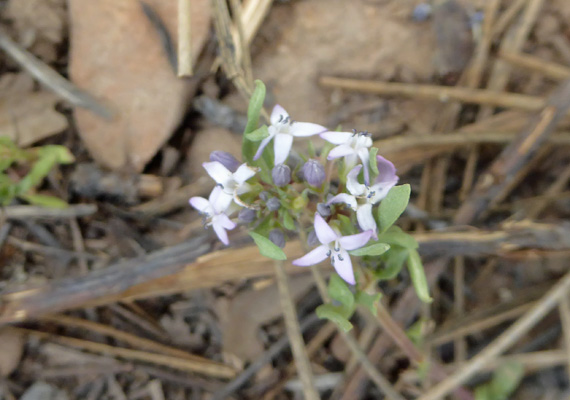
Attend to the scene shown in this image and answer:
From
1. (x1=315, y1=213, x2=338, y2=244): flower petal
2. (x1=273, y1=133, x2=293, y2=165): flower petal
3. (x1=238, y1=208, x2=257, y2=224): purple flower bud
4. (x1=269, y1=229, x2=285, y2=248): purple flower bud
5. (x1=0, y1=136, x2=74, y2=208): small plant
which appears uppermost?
(x1=273, y1=133, x2=293, y2=165): flower petal

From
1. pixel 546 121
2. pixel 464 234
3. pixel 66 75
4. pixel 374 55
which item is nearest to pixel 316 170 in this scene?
pixel 464 234

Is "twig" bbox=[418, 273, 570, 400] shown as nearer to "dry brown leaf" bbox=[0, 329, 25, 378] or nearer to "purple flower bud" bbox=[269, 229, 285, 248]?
"purple flower bud" bbox=[269, 229, 285, 248]

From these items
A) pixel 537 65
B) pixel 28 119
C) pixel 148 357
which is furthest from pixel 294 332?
pixel 537 65

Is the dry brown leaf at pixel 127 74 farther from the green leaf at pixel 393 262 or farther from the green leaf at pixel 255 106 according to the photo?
the green leaf at pixel 393 262

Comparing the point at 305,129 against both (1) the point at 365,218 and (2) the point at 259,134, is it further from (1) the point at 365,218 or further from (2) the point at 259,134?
(1) the point at 365,218

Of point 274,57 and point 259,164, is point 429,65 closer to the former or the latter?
point 274,57

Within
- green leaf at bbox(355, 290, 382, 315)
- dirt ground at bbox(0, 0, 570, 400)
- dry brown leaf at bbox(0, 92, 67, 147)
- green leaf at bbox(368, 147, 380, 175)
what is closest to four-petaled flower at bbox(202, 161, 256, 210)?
green leaf at bbox(368, 147, 380, 175)

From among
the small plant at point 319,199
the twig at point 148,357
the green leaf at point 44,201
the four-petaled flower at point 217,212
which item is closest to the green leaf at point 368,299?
the small plant at point 319,199
